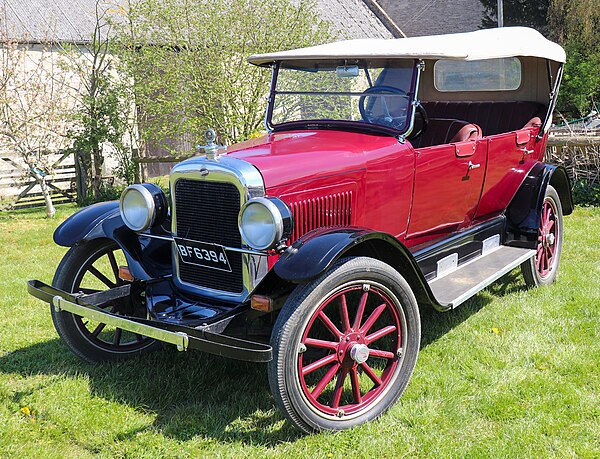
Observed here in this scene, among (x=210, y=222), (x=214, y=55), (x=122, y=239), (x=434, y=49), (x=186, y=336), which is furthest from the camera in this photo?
(x=214, y=55)

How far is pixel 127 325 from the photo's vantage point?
3246 mm

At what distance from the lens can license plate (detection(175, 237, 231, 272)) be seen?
368 centimetres

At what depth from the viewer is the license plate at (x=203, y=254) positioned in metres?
3.68

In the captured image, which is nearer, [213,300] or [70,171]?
[213,300]

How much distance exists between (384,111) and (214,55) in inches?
265

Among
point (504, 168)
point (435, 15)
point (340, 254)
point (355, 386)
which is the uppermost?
point (435, 15)

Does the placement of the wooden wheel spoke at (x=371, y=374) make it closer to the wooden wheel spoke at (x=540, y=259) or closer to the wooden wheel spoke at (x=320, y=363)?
the wooden wheel spoke at (x=320, y=363)

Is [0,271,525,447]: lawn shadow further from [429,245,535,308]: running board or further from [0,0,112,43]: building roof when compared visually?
[0,0,112,43]: building roof

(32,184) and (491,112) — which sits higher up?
(491,112)

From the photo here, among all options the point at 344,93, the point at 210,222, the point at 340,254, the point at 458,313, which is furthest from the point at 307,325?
the point at 458,313

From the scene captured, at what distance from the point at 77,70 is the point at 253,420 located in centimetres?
920

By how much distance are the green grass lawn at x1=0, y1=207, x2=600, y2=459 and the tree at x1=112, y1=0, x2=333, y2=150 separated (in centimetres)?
622

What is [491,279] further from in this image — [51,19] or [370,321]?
[51,19]

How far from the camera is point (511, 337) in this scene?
4484 millimetres
